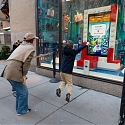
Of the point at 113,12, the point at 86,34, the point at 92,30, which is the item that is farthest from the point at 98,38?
the point at 113,12

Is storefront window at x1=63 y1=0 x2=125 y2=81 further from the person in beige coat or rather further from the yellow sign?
the person in beige coat

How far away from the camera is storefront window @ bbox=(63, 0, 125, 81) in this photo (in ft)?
13.3

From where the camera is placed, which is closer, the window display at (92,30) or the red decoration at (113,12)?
the red decoration at (113,12)

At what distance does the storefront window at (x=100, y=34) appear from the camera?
4.05 metres

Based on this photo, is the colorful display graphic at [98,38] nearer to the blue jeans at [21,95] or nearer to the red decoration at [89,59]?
the red decoration at [89,59]

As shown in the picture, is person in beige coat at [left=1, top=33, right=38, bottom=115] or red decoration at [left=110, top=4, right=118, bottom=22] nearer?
person in beige coat at [left=1, top=33, right=38, bottom=115]

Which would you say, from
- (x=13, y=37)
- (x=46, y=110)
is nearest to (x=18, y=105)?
(x=46, y=110)

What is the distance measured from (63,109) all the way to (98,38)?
270 centimetres

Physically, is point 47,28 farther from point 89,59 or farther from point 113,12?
point 113,12

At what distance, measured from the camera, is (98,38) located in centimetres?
443

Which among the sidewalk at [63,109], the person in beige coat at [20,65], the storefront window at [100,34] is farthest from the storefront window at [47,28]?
the person in beige coat at [20,65]

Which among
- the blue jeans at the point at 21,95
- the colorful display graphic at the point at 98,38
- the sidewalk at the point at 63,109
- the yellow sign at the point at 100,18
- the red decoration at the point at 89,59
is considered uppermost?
the yellow sign at the point at 100,18

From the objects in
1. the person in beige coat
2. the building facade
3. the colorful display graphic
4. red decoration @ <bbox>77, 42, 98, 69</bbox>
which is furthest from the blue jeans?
the colorful display graphic

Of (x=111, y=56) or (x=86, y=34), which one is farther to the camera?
(x=86, y=34)
